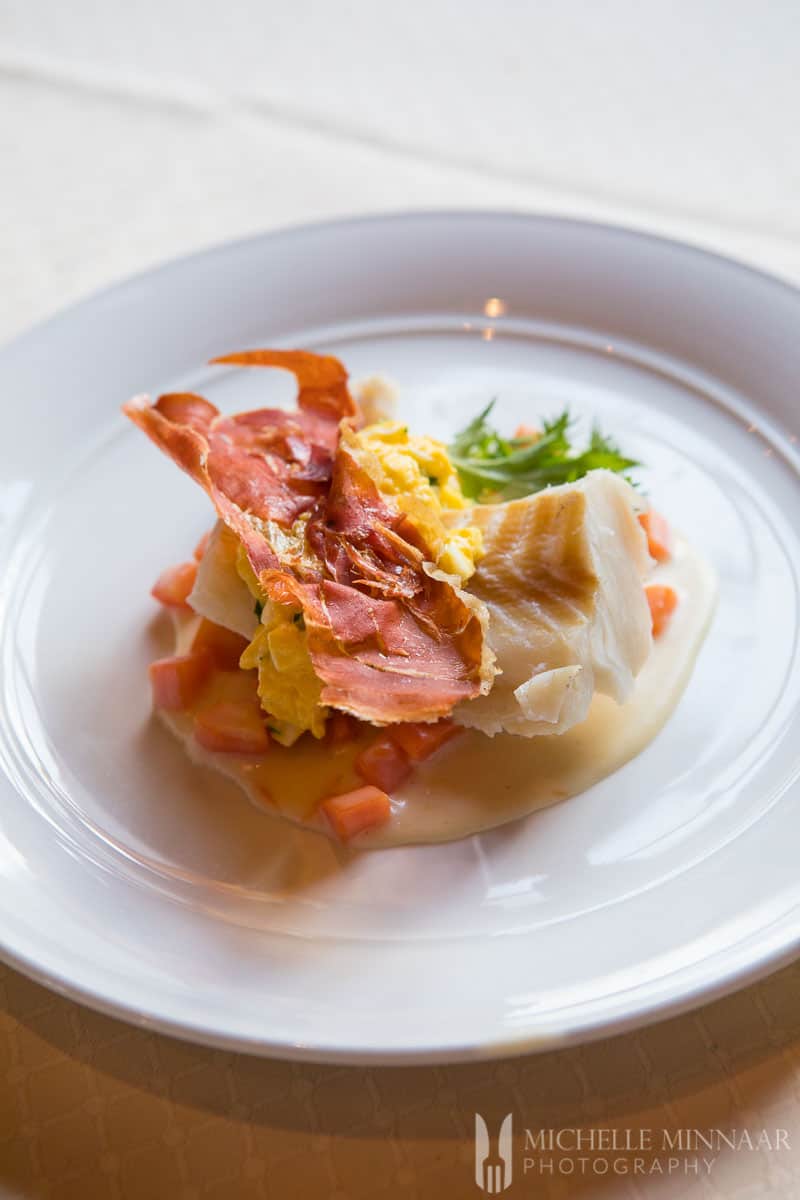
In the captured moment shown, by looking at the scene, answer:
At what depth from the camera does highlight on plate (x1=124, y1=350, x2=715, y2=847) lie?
2762mm

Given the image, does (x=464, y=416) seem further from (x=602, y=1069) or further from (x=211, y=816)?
(x=602, y=1069)

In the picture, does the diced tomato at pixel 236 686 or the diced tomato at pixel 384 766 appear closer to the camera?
the diced tomato at pixel 384 766

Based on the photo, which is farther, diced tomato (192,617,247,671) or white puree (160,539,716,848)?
diced tomato (192,617,247,671)

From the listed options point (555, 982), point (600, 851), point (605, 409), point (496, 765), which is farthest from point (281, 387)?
point (555, 982)

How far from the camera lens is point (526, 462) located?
11.7ft

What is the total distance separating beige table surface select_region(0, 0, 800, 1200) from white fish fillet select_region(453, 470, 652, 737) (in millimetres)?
825

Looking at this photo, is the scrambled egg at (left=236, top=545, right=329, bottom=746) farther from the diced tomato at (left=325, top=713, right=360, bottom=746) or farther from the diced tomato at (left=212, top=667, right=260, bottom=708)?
the diced tomato at (left=212, top=667, right=260, bottom=708)

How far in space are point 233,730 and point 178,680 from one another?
0.83 ft

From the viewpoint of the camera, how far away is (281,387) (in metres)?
4.02

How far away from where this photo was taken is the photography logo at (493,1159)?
216 cm

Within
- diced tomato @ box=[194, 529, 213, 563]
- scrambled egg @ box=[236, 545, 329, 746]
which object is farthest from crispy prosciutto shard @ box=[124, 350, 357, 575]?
diced tomato @ box=[194, 529, 213, 563]

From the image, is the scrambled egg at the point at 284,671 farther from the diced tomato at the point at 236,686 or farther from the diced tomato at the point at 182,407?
the diced tomato at the point at 182,407

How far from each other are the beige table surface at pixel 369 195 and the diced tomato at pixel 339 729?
872 millimetres

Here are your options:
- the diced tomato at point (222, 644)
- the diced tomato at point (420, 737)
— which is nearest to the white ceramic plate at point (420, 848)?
the diced tomato at point (222, 644)
